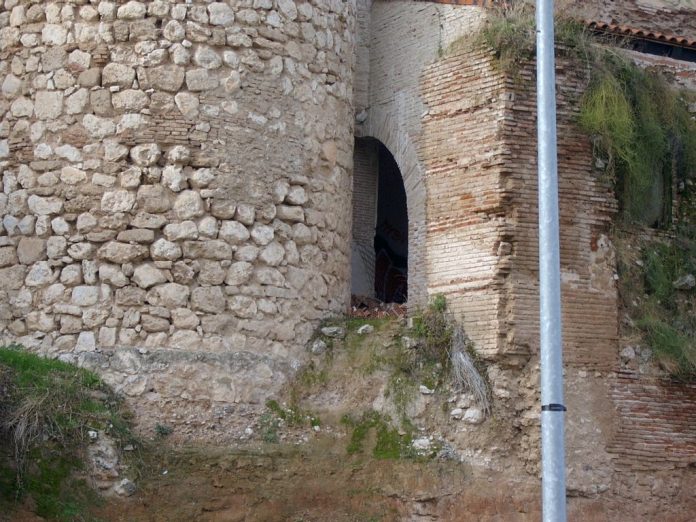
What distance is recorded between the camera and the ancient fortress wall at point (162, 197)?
415 inches

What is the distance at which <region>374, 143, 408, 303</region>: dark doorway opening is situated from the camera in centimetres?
1470

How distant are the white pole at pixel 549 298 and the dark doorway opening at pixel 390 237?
570 centimetres

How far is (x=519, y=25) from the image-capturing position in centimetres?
1138

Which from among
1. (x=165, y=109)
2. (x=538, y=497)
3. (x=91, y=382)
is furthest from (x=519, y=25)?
(x=91, y=382)

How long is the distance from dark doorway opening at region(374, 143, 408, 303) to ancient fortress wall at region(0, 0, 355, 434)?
11.2ft

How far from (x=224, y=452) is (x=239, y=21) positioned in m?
3.59

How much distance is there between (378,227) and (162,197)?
195 inches

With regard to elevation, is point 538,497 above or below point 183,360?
below

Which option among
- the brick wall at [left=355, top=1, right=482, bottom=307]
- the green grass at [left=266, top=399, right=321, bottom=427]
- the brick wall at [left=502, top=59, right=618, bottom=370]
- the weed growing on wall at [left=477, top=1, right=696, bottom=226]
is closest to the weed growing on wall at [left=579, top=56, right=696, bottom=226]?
the weed growing on wall at [left=477, top=1, right=696, bottom=226]

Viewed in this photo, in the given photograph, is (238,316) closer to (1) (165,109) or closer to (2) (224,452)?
(2) (224,452)

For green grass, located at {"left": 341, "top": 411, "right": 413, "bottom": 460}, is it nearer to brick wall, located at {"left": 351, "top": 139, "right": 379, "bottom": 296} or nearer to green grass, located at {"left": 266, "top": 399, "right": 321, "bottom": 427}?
green grass, located at {"left": 266, "top": 399, "right": 321, "bottom": 427}

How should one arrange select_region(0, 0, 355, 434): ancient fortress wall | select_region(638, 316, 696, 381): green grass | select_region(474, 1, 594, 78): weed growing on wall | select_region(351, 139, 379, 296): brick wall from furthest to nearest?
select_region(351, 139, 379, 296): brick wall → select_region(474, 1, 594, 78): weed growing on wall → select_region(638, 316, 696, 381): green grass → select_region(0, 0, 355, 434): ancient fortress wall

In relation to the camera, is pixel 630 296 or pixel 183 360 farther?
pixel 630 296

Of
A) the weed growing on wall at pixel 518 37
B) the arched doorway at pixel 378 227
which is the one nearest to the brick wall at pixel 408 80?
the weed growing on wall at pixel 518 37
